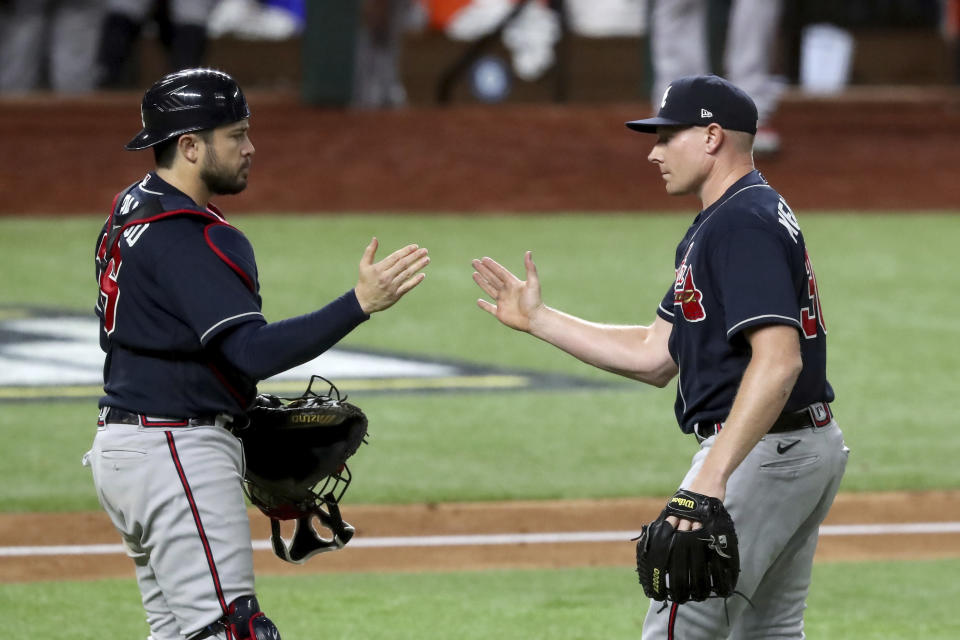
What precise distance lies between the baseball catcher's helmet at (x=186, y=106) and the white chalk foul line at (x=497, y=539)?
8.71 feet

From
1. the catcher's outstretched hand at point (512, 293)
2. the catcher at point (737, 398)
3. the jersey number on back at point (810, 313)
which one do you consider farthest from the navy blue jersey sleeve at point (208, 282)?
the jersey number on back at point (810, 313)

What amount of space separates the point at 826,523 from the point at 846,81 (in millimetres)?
14228

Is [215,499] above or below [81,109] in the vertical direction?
above

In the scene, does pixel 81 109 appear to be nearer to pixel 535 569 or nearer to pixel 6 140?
pixel 6 140

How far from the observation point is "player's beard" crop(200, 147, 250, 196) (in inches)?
155

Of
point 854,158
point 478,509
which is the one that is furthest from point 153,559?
point 854,158

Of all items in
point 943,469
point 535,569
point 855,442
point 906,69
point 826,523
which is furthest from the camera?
point 906,69

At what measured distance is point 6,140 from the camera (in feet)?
48.1

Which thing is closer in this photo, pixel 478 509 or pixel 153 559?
pixel 153 559

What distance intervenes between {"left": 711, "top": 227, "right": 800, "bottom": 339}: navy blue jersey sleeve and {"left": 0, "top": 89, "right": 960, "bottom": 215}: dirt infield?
1087cm

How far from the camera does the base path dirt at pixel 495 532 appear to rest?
6.07 meters

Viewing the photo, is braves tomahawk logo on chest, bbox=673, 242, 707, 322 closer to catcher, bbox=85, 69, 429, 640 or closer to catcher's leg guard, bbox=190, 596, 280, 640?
catcher, bbox=85, 69, 429, 640

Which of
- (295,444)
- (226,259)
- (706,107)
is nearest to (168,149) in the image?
(226,259)

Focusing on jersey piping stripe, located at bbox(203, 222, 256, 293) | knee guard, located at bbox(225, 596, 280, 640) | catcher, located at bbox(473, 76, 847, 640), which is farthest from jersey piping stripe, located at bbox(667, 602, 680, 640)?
jersey piping stripe, located at bbox(203, 222, 256, 293)
